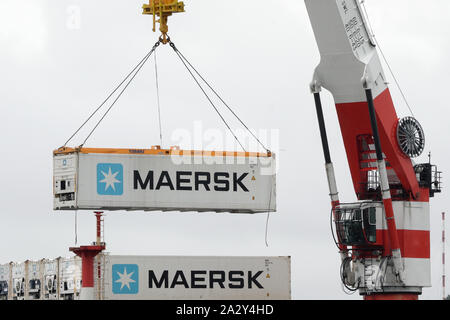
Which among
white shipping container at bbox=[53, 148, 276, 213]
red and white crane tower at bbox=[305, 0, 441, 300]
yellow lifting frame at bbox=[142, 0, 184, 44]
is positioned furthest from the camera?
red and white crane tower at bbox=[305, 0, 441, 300]

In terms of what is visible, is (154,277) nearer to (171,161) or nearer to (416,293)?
(171,161)

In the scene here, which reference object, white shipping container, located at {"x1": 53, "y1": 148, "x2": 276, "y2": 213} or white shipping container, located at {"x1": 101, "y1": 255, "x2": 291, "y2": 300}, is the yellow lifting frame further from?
white shipping container, located at {"x1": 101, "y1": 255, "x2": 291, "y2": 300}

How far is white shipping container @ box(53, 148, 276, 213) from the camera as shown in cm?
4638

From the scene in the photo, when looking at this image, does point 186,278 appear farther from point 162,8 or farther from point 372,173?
point 162,8

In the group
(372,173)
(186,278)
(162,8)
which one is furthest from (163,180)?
(372,173)

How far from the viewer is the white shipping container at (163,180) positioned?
46375 millimetres

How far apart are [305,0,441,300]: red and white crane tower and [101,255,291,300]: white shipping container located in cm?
522

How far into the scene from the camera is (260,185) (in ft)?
159

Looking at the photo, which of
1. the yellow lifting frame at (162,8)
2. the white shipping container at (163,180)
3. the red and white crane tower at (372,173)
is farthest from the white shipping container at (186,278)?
the yellow lifting frame at (162,8)

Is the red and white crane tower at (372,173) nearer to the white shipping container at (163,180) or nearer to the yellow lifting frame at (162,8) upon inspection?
the white shipping container at (163,180)

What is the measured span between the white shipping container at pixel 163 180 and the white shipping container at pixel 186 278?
3901 millimetres

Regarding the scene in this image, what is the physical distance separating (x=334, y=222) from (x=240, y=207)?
273 inches

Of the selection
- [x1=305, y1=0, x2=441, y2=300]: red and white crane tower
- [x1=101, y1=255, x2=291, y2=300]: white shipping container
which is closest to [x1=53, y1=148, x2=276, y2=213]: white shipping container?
[x1=101, y1=255, x2=291, y2=300]: white shipping container
